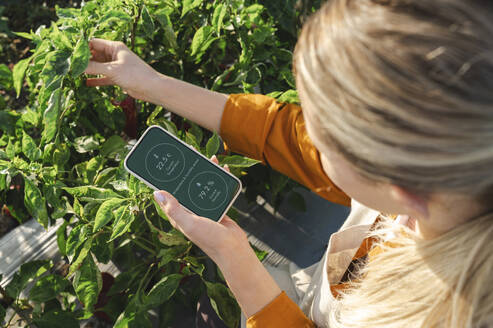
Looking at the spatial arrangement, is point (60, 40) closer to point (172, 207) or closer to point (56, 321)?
point (172, 207)

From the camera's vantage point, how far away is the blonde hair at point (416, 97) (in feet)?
1.32

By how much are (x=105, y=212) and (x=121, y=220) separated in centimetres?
4

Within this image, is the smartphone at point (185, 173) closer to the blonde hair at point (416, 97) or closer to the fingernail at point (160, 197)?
the fingernail at point (160, 197)

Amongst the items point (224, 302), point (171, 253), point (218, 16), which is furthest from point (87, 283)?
point (218, 16)

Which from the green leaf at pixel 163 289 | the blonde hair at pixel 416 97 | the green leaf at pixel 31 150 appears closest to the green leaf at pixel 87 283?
the green leaf at pixel 163 289

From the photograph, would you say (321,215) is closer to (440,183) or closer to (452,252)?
(452,252)

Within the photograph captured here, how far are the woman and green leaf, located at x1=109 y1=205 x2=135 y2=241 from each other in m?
0.06

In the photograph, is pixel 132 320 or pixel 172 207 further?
pixel 132 320

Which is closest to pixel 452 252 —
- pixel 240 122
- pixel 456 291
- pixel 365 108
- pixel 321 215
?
pixel 456 291

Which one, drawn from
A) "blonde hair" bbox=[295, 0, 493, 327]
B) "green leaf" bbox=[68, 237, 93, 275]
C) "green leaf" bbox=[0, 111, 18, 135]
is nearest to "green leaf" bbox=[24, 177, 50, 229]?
"green leaf" bbox=[68, 237, 93, 275]

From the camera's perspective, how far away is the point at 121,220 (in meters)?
0.73

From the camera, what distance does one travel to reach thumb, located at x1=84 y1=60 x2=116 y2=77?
86 centimetres

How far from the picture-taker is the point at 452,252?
0.60 metres

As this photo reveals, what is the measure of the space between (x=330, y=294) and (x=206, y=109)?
45cm
